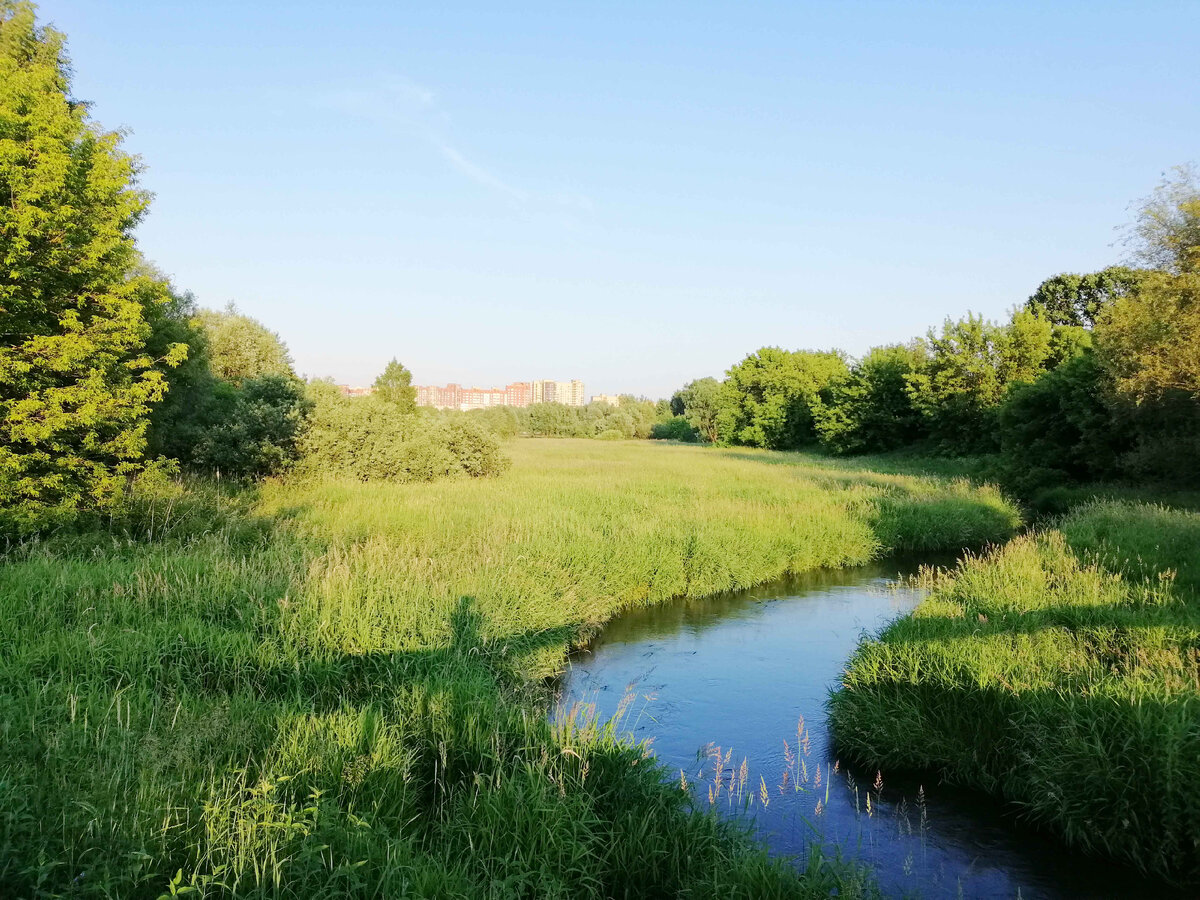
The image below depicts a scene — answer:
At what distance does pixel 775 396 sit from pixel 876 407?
15954 mm

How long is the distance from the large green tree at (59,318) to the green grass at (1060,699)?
1171cm

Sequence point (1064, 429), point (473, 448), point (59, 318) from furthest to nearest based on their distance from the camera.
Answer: point (473, 448) → point (1064, 429) → point (59, 318)

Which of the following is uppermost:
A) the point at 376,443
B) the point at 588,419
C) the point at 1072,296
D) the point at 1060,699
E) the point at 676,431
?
the point at 1072,296

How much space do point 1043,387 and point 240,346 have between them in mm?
35236

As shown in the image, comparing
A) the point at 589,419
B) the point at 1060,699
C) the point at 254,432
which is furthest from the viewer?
the point at 589,419

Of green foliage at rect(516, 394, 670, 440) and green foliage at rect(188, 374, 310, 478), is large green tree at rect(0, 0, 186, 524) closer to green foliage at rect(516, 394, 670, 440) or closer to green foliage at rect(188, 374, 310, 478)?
green foliage at rect(188, 374, 310, 478)

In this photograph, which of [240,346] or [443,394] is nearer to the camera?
[240,346]

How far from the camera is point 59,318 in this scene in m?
11.5

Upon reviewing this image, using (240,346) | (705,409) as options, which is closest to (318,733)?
(240,346)

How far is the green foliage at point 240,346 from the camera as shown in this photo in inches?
1312

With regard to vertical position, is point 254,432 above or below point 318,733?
above

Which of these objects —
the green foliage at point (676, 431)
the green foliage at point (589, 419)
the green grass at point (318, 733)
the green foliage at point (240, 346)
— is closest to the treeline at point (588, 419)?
the green foliage at point (589, 419)

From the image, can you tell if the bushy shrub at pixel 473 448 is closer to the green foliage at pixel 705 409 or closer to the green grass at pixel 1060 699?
the green grass at pixel 1060 699

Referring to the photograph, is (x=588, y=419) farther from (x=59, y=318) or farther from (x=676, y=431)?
(x=59, y=318)
